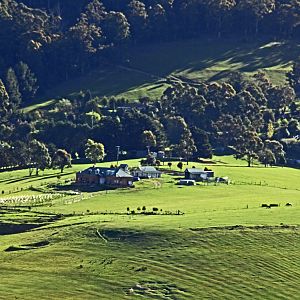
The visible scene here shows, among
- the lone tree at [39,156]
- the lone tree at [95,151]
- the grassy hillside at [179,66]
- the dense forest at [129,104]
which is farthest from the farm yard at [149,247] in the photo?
the grassy hillside at [179,66]

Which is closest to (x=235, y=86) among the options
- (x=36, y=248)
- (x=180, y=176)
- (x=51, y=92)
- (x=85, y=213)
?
(x=51, y=92)

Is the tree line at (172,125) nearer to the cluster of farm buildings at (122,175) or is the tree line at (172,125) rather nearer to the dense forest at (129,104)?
the dense forest at (129,104)

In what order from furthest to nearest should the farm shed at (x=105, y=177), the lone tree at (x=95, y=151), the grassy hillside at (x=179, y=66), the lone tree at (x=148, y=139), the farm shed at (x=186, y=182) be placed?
the grassy hillside at (x=179, y=66) < the lone tree at (x=148, y=139) < the lone tree at (x=95, y=151) < the farm shed at (x=186, y=182) < the farm shed at (x=105, y=177)

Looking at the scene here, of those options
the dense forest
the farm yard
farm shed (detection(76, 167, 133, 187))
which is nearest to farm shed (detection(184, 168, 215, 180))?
farm shed (detection(76, 167, 133, 187))

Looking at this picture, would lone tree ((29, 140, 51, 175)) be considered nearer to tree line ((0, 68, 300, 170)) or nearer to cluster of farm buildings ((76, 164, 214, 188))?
tree line ((0, 68, 300, 170))

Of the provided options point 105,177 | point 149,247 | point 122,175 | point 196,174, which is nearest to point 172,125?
point 196,174
